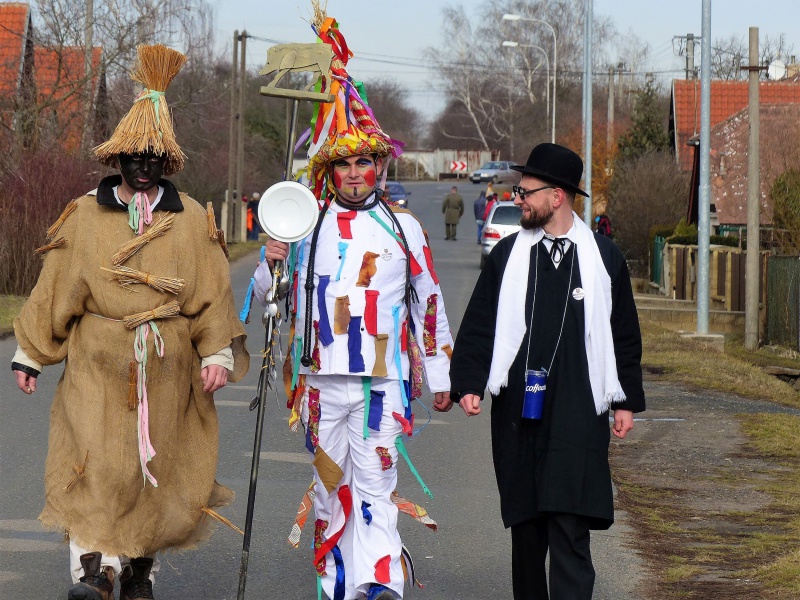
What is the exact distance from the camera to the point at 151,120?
17.2 feet

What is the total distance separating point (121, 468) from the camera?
5176mm

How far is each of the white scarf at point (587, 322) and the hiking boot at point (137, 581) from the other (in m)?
1.56

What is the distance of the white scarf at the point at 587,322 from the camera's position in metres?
4.97

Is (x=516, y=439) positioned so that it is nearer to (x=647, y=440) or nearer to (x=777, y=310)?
(x=647, y=440)

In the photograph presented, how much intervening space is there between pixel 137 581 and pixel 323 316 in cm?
127

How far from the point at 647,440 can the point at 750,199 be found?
1219 centimetres

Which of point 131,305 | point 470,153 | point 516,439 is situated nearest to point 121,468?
point 131,305

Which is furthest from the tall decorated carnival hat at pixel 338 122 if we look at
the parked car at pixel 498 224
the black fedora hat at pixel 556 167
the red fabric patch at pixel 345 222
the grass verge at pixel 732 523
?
the parked car at pixel 498 224

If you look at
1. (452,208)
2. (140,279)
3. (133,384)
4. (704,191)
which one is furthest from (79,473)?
(452,208)

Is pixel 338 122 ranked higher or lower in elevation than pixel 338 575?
higher

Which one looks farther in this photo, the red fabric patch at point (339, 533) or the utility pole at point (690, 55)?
the utility pole at point (690, 55)

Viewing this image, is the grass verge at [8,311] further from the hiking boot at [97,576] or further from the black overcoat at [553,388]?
the black overcoat at [553,388]

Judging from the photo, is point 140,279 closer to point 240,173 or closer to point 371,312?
point 371,312

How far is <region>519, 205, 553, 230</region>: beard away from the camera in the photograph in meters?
5.09
